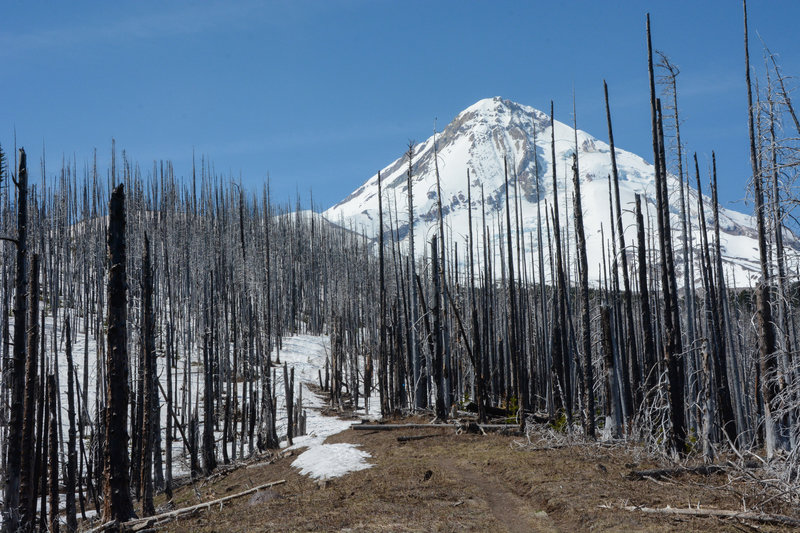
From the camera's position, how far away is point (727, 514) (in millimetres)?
8070

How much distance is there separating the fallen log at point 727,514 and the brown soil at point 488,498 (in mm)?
107

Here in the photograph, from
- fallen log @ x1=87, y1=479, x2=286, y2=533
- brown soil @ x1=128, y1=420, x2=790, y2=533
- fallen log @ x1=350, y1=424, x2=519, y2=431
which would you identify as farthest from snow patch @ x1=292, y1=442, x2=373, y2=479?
fallen log @ x1=87, y1=479, x2=286, y2=533

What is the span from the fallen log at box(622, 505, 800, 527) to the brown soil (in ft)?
0.35

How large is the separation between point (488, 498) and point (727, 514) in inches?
169

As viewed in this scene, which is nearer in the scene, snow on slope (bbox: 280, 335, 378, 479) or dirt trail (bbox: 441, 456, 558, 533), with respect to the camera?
dirt trail (bbox: 441, 456, 558, 533)

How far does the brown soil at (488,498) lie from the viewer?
29.8ft

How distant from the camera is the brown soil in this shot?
29.8 feet

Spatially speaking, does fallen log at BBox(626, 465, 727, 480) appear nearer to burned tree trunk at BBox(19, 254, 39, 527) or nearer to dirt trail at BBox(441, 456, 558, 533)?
dirt trail at BBox(441, 456, 558, 533)

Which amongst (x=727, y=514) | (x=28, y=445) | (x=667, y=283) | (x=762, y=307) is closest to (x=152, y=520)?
(x=28, y=445)

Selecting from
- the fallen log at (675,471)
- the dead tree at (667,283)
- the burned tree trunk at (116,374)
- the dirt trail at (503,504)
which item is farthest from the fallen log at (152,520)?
the dead tree at (667,283)

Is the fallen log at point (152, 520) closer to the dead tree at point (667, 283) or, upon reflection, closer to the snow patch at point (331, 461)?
the snow patch at point (331, 461)

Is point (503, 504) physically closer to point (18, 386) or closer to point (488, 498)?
point (488, 498)

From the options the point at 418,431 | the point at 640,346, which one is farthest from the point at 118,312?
the point at 640,346

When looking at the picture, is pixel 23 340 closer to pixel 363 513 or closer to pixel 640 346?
pixel 363 513
